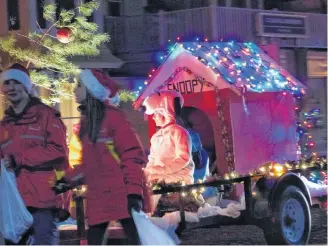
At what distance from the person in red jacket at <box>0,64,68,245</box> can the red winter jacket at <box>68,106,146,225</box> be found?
31cm

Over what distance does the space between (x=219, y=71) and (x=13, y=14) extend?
494cm

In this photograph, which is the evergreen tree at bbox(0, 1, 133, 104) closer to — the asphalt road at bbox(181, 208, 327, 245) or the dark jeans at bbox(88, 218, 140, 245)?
the asphalt road at bbox(181, 208, 327, 245)

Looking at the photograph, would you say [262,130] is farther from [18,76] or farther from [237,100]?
[18,76]

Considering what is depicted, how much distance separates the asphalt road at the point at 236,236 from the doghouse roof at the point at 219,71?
198 centimetres

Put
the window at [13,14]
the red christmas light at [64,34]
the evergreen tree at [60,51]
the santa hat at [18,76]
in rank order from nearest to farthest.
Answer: the santa hat at [18,76], the red christmas light at [64,34], the evergreen tree at [60,51], the window at [13,14]

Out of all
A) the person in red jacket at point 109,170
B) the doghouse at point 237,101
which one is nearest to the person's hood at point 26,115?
the person in red jacket at point 109,170

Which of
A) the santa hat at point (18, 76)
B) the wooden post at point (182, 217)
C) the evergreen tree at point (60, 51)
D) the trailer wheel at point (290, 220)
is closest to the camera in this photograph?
the santa hat at point (18, 76)

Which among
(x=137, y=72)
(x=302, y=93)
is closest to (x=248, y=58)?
(x=302, y=93)

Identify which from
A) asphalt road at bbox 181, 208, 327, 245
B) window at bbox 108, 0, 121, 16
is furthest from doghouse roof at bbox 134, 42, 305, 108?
window at bbox 108, 0, 121, 16

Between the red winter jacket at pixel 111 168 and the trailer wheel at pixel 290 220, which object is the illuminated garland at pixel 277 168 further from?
the red winter jacket at pixel 111 168

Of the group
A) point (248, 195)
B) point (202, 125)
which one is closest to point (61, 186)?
point (248, 195)

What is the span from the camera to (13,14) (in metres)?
13.3

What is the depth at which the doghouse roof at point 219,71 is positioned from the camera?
10125 millimetres

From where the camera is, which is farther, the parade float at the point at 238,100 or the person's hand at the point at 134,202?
the parade float at the point at 238,100
